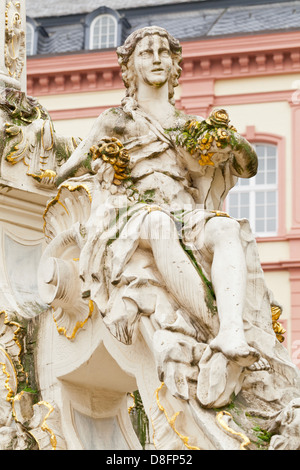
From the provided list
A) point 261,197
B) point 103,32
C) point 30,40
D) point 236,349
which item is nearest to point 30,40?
point 30,40

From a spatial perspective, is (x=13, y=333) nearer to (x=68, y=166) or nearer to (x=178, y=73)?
(x=68, y=166)

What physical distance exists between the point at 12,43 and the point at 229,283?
3.06 meters

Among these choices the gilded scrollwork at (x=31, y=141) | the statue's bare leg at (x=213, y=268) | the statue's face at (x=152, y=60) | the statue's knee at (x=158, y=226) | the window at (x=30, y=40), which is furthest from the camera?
the window at (x=30, y=40)

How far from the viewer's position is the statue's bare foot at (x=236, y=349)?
680cm

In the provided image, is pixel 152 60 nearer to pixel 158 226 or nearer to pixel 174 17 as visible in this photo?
pixel 158 226

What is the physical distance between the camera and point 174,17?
28.4 meters

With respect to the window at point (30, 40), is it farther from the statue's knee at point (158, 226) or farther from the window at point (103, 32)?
the statue's knee at point (158, 226)

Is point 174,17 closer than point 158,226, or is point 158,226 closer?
point 158,226

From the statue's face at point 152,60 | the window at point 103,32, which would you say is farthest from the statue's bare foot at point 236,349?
the window at point 103,32

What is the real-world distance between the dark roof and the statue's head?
59.8 feet
